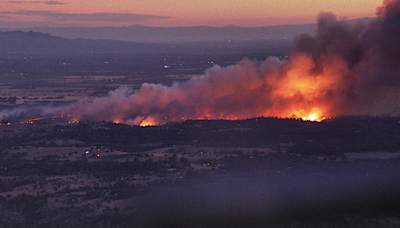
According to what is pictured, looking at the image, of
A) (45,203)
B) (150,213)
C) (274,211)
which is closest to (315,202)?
(274,211)

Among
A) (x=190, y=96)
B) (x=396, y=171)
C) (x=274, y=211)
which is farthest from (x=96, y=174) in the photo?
(x=190, y=96)

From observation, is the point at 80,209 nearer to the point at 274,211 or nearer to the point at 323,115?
the point at 274,211

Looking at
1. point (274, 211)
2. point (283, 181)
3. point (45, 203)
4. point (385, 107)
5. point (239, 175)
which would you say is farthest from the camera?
point (385, 107)

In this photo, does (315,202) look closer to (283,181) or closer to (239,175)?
(283,181)

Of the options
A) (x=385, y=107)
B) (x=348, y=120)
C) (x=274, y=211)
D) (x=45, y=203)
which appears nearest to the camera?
(x=274, y=211)

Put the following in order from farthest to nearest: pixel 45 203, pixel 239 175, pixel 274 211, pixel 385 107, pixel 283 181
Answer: pixel 385 107
pixel 239 175
pixel 283 181
pixel 45 203
pixel 274 211

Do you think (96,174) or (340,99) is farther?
(340,99)

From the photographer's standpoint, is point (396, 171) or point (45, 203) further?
point (396, 171)

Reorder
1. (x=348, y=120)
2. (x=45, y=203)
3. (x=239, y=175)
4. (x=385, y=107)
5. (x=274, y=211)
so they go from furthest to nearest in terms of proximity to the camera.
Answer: (x=385, y=107)
(x=348, y=120)
(x=239, y=175)
(x=45, y=203)
(x=274, y=211)
